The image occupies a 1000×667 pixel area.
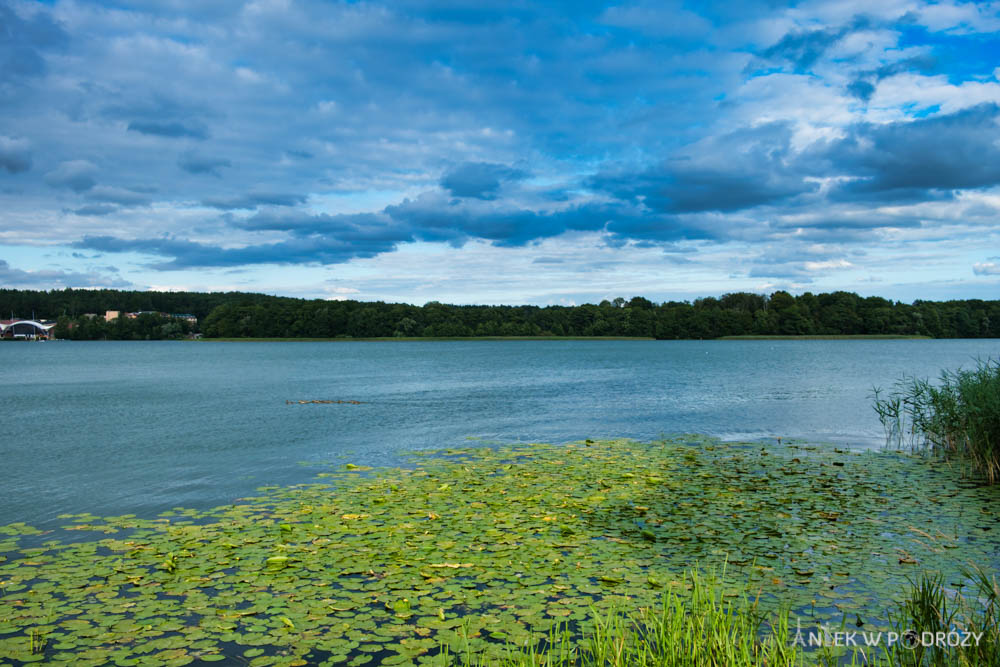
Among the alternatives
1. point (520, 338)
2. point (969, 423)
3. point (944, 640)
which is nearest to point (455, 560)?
point (944, 640)

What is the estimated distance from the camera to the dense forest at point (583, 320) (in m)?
165

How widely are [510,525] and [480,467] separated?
5.77 m

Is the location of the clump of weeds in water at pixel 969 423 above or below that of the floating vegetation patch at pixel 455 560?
above

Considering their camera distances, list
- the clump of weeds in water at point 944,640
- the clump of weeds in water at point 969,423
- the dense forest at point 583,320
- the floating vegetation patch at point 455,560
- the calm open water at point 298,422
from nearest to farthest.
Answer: the clump of weeds in water at point 944,640, the floating vegetation patch at point 455,560, the clump of weeds in water at point 969,423, the calm open water at point 298,422, the dense forest at point 583,320

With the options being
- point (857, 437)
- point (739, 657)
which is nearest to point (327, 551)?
point (739, 657)

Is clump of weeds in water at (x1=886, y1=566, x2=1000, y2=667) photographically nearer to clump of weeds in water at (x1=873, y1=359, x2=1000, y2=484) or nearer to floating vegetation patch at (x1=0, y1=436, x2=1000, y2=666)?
floating vegetation patch at (x1=0, y1=436, x2=1000, y2=666)

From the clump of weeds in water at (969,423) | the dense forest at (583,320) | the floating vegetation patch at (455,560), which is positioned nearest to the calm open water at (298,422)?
the clump of weeds in water at (969,423)

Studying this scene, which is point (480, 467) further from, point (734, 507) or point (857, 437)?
point (857, 437)

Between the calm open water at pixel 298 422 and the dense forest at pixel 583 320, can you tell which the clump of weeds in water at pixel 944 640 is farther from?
the dense forest at pixel 583 320

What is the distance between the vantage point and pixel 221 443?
22.3 metres

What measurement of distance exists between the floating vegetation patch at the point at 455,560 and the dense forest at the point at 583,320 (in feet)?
546

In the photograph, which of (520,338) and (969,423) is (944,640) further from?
(520,338)

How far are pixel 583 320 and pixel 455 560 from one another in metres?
185

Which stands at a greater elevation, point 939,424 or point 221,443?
point 939,424
